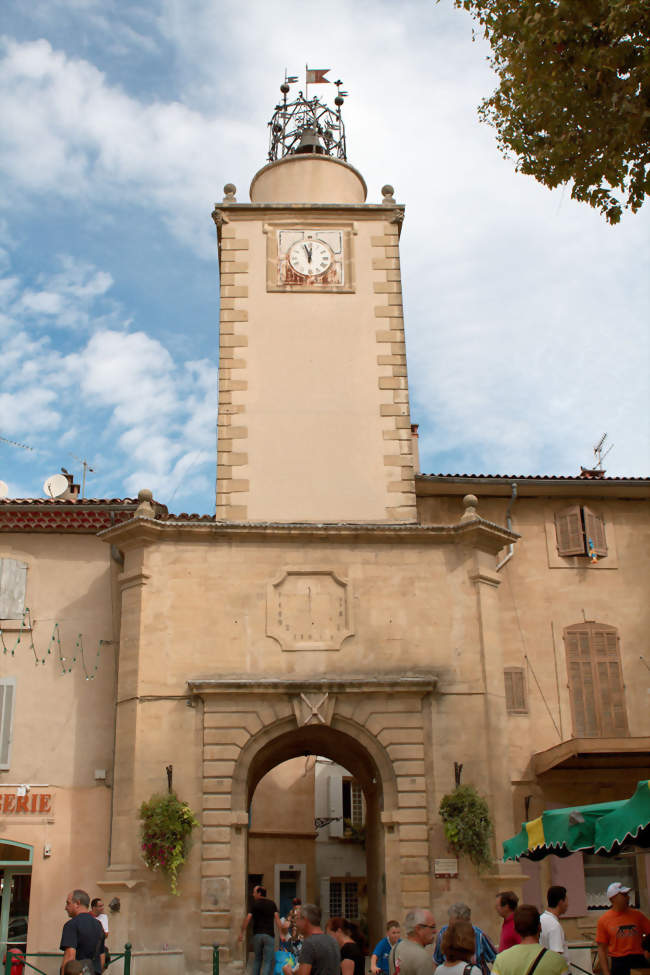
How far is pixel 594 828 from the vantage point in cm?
1055

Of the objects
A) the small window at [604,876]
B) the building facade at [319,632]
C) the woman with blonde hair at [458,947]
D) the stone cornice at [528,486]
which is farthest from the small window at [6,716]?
the woman with blonde hair at [458,947]

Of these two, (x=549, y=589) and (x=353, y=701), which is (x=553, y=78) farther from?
(x=549, y=589)

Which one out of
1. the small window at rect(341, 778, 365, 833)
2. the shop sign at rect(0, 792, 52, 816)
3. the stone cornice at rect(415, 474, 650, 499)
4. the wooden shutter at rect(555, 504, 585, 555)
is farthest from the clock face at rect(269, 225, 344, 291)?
the small window at rect(341, 778, 365, 833)

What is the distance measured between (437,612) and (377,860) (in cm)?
423

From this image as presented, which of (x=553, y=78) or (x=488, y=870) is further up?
(x=553, y=78)

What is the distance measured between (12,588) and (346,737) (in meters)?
6.47

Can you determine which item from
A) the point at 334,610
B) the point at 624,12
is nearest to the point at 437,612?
the point at 334,610

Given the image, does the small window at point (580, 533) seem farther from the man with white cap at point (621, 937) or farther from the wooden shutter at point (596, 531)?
the man with white cap at point (621, 937)

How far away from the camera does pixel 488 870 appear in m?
15.7

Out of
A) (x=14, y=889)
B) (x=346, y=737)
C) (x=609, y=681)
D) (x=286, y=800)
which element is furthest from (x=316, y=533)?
(x=286, y=800)

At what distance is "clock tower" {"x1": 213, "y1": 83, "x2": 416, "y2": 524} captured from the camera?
18312 mm

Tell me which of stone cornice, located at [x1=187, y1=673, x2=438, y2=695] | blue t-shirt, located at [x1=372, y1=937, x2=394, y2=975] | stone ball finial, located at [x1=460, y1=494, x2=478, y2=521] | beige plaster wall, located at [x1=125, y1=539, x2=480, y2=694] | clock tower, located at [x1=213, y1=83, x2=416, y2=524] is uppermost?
clock tower, located at [x1=213, y1=83, x2=416, y2=524]

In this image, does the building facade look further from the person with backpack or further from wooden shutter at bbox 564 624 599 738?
the person with backpack

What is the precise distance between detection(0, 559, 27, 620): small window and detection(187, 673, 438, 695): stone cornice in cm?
380
